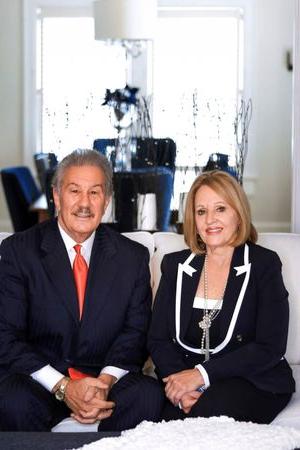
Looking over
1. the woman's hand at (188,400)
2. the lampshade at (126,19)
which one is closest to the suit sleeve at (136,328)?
the woman's hand at (188,400)

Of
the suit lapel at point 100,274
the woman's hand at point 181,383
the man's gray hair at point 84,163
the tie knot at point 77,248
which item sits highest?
the man's gray hair at point 84,163

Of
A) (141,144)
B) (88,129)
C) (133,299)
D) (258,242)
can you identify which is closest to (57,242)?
(133,299)

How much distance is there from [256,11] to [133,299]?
679 centimetres

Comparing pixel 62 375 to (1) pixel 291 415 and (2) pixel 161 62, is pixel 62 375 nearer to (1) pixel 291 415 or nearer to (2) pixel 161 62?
(1) pixel 291 415

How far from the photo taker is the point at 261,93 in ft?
30.6

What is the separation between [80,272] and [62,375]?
0.36 metres

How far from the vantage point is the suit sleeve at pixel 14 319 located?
2.88 meters

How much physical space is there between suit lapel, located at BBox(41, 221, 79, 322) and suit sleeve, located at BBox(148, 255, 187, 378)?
0.26m

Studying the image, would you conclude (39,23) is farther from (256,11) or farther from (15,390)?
(15,390)

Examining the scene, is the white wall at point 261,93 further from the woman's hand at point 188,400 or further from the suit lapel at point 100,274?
the woman's hand at point 188,400

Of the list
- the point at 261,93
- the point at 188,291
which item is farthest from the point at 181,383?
the point at 261,93

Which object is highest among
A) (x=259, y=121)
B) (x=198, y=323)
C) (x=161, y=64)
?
(x=161, y=64)

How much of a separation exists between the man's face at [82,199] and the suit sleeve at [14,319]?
0.67 ft

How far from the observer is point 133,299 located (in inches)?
119
